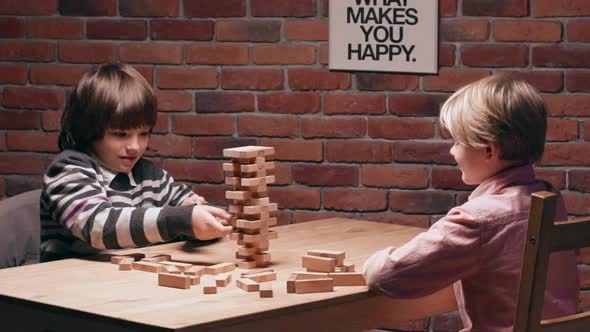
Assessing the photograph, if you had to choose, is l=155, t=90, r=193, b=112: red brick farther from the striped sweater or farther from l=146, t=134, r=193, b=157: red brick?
the striped sweater

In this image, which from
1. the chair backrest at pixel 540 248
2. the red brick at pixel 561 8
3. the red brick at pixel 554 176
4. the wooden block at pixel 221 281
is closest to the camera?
the chair backrest at pixel 540 248

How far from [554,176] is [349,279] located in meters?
1.37

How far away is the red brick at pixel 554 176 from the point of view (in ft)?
11.6

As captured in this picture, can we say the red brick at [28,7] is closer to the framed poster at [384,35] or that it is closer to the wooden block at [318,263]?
the framed poster at [384,35]

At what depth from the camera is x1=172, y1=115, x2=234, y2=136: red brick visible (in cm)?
391

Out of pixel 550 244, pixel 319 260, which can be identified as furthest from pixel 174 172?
pixel 550 244

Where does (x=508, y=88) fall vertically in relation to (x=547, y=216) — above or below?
above

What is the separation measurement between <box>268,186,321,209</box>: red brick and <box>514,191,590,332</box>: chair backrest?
183 centimetres

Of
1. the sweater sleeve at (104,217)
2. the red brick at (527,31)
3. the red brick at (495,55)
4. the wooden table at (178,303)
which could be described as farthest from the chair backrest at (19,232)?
the red brick at (527,31)

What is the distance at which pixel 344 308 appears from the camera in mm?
2365

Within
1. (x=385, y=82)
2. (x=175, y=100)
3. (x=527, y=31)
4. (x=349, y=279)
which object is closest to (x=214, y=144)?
(x=175, y=100)

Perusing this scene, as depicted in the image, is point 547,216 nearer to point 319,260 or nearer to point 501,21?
point 319,260

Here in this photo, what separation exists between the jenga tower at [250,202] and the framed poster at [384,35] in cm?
112

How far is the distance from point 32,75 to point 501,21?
1765 millimetres
